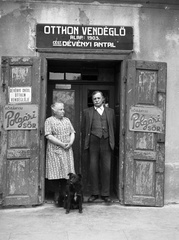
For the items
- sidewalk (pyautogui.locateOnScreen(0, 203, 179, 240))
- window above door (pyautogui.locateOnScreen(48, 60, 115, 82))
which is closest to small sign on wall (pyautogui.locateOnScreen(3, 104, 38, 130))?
window above door (pyautogui.locateOnScreen(48, 60, 115, 82))

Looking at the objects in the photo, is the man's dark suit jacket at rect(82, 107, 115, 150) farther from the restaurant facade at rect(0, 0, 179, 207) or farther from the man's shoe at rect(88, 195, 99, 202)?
the man's shoe at rect(88, 195, 99, 202)

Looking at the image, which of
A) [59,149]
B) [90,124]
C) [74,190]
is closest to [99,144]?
[90,124]

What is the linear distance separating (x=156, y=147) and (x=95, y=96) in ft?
4.61

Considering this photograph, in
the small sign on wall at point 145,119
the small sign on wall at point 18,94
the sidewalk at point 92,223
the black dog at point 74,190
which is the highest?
the small sign on wall at point 18,94

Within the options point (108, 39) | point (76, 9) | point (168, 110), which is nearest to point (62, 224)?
point (168, 110)

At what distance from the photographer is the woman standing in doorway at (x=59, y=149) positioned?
6.30 m

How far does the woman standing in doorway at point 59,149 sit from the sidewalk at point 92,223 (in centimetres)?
52

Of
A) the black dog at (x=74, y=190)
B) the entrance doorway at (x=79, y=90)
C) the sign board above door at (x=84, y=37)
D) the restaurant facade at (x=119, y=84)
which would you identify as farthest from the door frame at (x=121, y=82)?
the entrance doorway at (x=79, y=90)

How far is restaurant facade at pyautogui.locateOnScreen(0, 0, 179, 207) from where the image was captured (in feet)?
20.8

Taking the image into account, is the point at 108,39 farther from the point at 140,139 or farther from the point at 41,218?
the point at 41,218

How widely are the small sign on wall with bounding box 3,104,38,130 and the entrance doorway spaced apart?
0.97 m

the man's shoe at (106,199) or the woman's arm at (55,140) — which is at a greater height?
the woman's arm at (55,140)

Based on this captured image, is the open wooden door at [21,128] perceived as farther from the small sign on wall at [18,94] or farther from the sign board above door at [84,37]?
the sign board above door at [84,37]

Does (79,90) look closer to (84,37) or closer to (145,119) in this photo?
(84,37)
